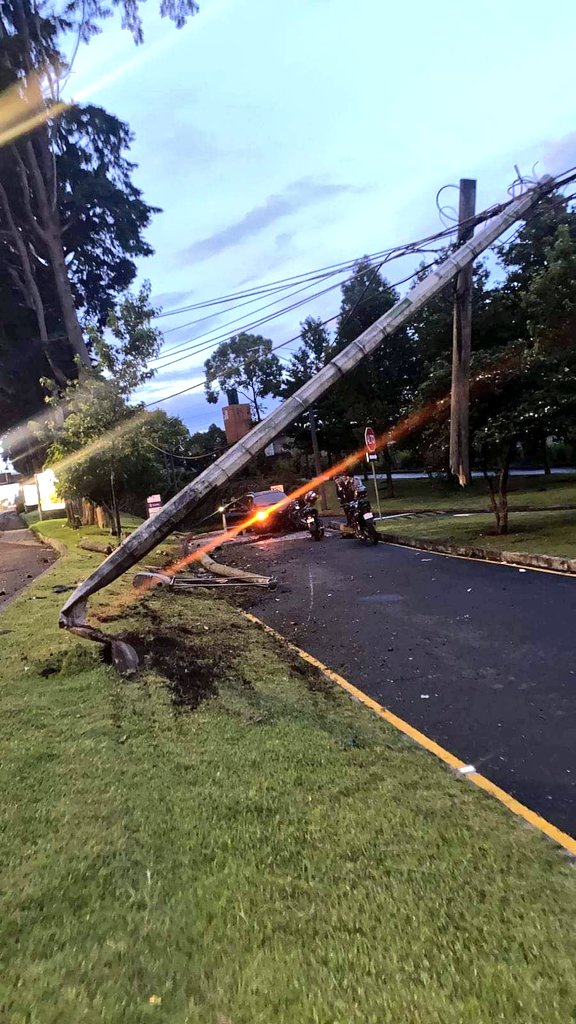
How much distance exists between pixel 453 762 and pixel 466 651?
2489 mm

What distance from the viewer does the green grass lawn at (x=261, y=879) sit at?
212cm

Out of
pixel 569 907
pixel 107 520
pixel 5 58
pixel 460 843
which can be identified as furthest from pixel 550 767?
pixel 5 58

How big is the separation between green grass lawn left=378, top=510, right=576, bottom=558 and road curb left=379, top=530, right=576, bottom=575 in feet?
0.95

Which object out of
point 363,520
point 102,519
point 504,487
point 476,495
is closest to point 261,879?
point 504,487

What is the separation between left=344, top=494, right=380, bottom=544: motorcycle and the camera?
1670 cm

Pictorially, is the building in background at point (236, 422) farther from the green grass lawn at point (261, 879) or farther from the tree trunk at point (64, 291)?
the green grass lawn at point (261, 879)

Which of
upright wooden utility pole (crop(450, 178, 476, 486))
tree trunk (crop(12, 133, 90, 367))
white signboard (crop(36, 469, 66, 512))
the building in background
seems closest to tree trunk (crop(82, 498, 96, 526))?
white signboard (crop(36, 469, 66, 512))

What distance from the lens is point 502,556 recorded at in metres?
11.7

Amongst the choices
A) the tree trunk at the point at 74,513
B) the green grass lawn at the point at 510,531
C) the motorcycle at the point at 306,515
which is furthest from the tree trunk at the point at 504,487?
the tree trunk at the point at 74,513

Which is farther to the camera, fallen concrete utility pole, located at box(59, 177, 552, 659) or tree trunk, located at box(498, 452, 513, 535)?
tree trunk, located at box(498, 452, 513, 535)

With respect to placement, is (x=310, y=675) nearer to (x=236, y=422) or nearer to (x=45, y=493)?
(x=236, y=422)

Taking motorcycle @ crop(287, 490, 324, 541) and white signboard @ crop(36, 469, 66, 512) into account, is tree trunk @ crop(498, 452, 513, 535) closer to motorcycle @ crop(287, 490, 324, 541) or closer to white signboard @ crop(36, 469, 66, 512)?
motorcycle @ crop(287, 490, 324, 541)

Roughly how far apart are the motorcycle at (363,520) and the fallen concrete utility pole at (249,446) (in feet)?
27.9

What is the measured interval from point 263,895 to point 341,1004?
0.67m
